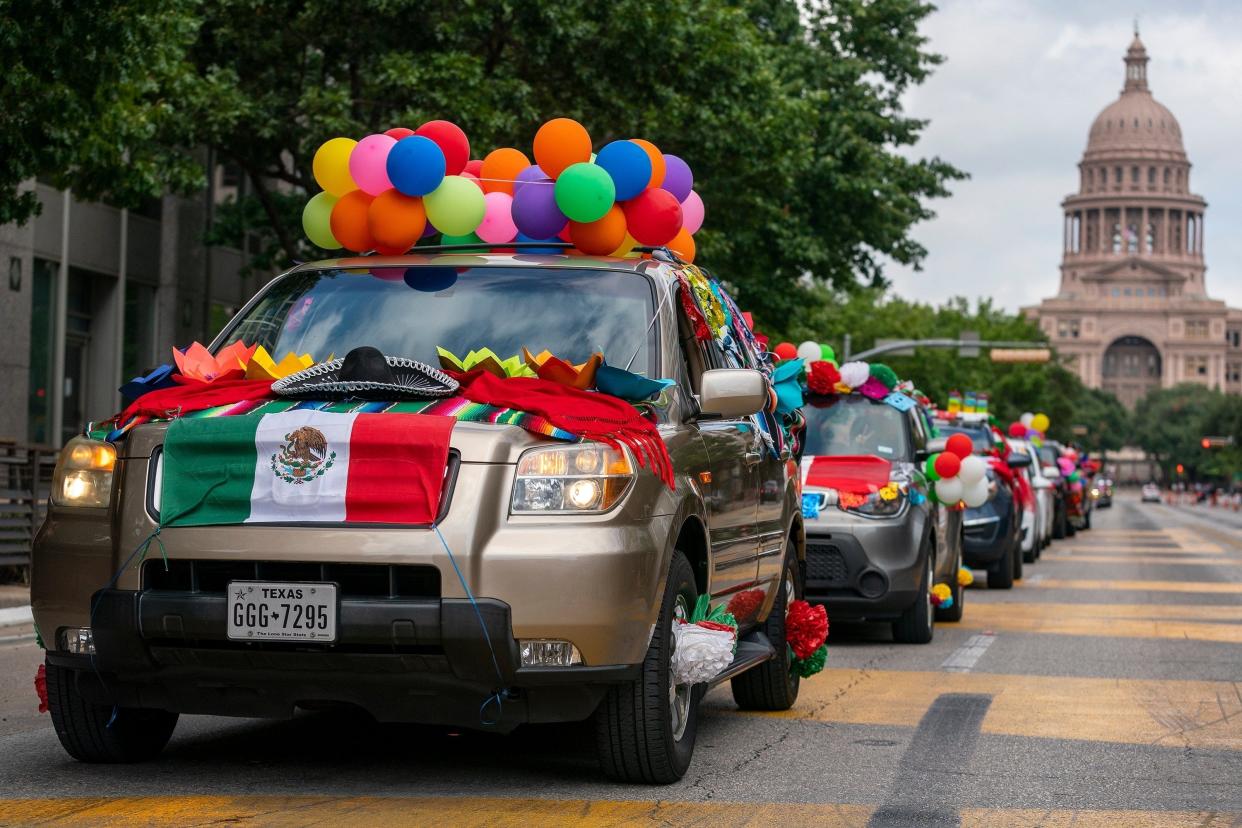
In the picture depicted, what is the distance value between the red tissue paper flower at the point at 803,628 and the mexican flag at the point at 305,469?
3289 millimetres

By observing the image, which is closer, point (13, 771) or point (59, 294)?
point (13, 771)

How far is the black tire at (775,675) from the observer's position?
27.9ft

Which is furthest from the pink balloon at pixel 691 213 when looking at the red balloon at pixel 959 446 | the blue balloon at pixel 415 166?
the red balloon at pixel 959 446

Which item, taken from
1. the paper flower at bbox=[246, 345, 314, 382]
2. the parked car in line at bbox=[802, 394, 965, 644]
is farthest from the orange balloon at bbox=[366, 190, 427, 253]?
the parked car in line at bbox=[802, 394, 965, 644]

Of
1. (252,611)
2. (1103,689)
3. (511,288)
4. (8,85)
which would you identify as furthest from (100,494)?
(8,85)

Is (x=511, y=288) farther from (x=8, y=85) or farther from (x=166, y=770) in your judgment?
(x=8, y=85)

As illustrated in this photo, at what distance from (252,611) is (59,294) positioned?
22.3 metres

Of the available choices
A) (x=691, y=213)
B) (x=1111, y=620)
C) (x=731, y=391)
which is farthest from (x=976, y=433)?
(x=731, y=391)

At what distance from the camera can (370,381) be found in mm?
6074

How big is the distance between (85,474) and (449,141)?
9.20 feet

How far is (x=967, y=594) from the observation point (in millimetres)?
19641

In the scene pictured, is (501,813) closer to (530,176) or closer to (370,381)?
(370,381)

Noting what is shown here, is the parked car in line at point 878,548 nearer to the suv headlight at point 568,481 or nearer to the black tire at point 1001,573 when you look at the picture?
the suv headlight at point 568,481

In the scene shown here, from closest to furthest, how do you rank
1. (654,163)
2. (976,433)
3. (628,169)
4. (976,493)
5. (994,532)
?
1. (628,169)
2. (654,163)
3. (976,493)
4. (994,532)
5. (976,433)
